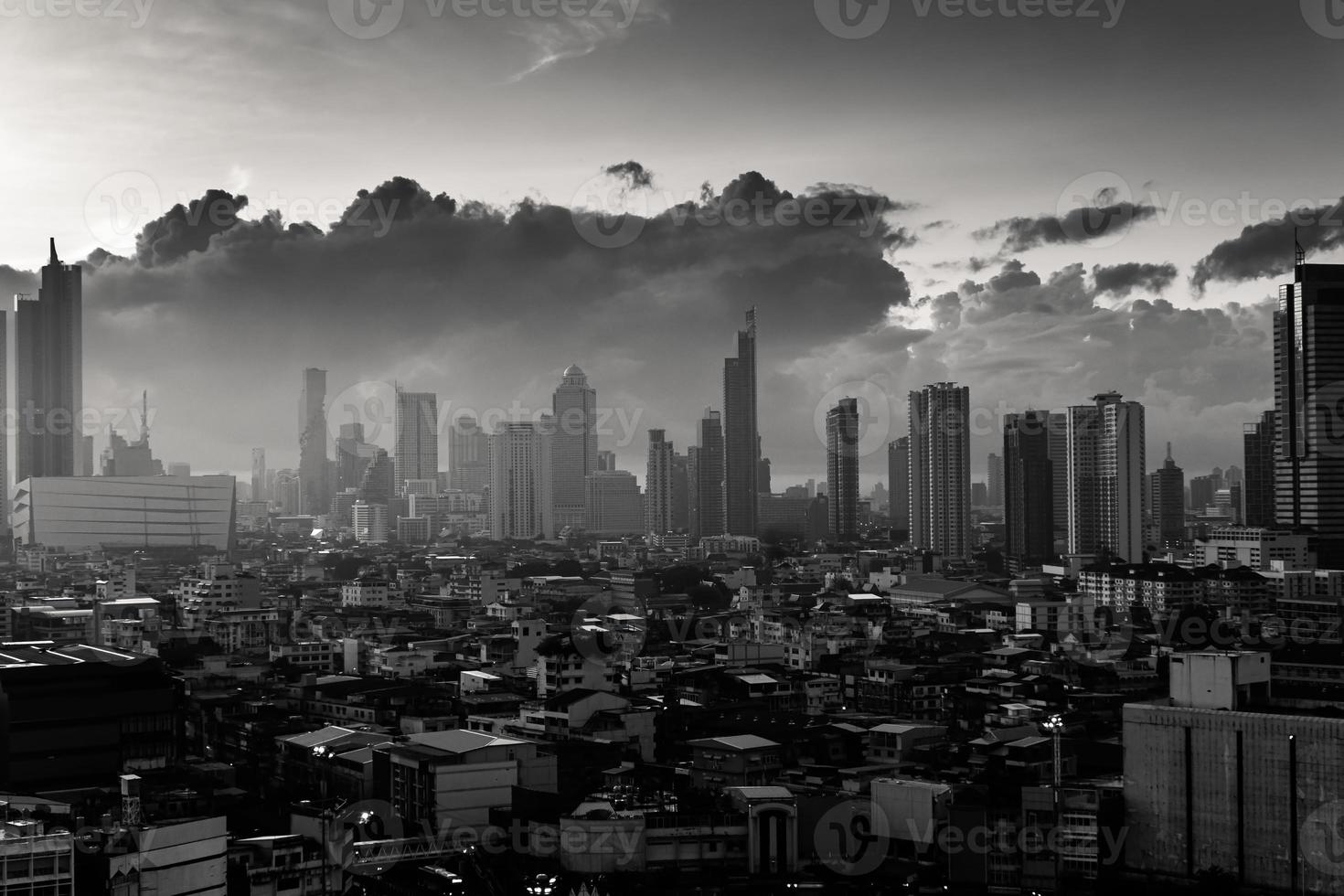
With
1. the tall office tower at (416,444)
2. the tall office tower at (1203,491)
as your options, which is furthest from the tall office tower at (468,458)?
the tall office tower at (1203,491)

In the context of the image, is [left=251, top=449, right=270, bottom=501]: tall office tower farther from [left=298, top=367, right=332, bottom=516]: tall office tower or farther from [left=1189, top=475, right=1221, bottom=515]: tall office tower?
[left=1189, top=475, right=1221, bottom=515]: tall office tower

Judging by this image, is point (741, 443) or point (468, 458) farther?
point (468, 458)

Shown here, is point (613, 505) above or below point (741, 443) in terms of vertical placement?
below

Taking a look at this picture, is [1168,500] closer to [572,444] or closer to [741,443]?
[741,443]

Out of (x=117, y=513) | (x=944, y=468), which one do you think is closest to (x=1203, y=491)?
(x=944, y=468)

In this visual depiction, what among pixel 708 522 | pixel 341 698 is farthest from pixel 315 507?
pixel 341 698

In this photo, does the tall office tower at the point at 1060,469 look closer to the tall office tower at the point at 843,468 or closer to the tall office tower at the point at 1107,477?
the tall office tower at the point at 1107,477

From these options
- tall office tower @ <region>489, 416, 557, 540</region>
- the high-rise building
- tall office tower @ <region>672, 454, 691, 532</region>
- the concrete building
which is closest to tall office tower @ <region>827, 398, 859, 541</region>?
tall office tower @ <region>672, 454, 691, 532</region>

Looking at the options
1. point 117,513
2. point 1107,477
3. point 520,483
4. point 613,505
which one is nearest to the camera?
point 1107,477
